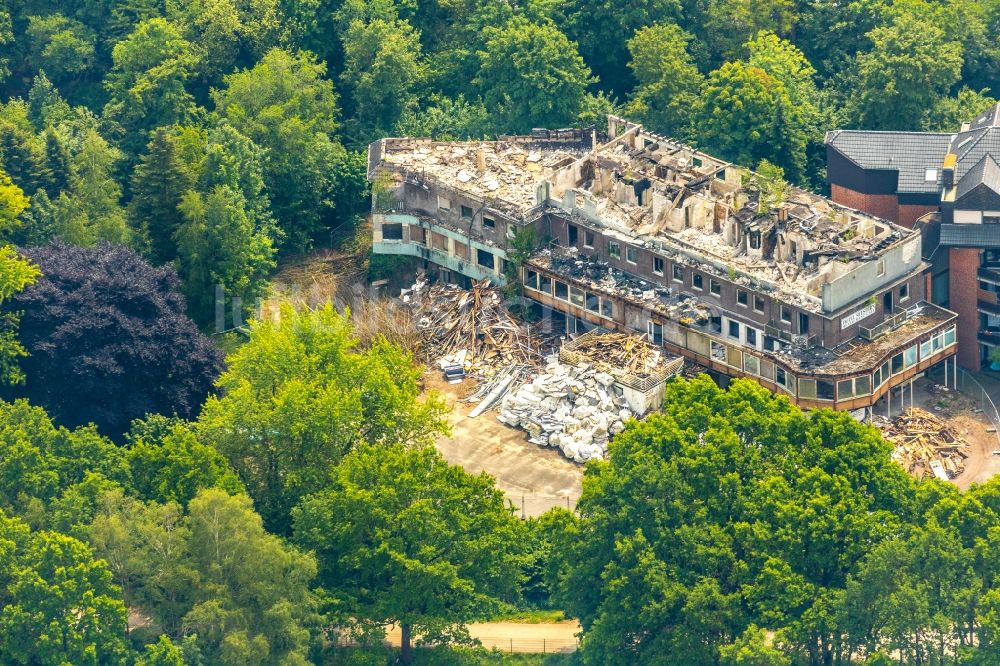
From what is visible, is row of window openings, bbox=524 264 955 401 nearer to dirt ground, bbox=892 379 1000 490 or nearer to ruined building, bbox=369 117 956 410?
ruined building, bbox=369 117 956 410

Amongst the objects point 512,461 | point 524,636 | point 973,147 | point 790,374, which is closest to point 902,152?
point 973,147

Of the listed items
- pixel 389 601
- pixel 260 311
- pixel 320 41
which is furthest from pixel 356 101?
pixel 389 601

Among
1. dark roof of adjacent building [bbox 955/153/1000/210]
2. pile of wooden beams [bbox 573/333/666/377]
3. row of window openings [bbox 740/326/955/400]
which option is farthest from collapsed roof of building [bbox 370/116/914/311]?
pile of wooden beams [bbox 573/333/666/377]

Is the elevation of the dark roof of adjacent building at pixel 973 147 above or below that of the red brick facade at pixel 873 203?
above

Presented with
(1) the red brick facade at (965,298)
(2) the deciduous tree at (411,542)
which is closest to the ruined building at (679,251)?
(1) the red brick facade at (965,298)

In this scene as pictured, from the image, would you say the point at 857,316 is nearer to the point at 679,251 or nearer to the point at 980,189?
→ the point at 679,251

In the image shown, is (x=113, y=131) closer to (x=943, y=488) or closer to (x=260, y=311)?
(x=260, y=311)

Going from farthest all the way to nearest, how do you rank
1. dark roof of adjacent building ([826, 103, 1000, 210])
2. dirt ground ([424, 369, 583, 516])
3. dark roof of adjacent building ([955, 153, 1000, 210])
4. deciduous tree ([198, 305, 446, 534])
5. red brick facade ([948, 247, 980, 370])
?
dark roof of adjacent building ([826, 103, 1000, 210]) → red brick facade ([948, 247, 980, 370]) → dark roof of adjacent building ([955, 153, 1000, 210]) → dirt ground ([424, 369, 583, 516]) → deciduous tree ([198, 305, 446, 534])

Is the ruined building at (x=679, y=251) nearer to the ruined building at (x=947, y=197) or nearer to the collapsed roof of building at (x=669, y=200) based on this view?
the collapsed roof of building at (x=669, y=200)
